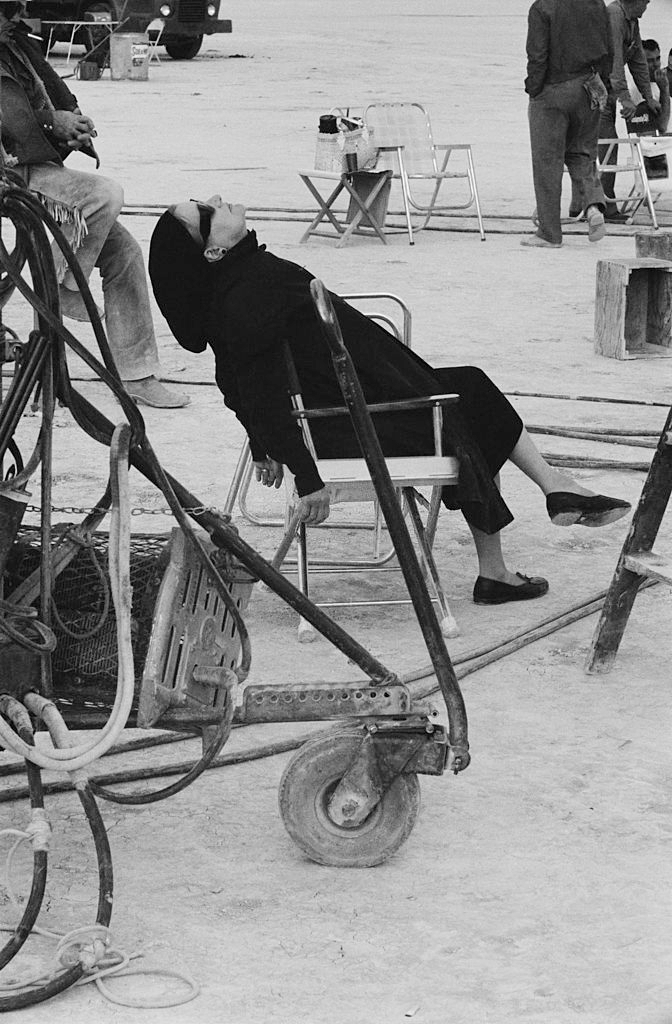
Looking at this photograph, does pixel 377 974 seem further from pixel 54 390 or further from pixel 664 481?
pixel 664 481

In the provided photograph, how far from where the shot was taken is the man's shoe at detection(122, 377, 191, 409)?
712 cm

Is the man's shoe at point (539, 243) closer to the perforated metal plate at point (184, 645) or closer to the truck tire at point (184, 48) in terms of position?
the perforated metal plate at point (184, 645)

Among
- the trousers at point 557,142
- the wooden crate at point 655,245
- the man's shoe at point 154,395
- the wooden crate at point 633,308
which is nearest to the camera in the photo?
the man's shoe at point 154,395

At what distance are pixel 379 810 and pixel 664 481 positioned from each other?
4.92 feet

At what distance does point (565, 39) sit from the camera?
11.1 meters

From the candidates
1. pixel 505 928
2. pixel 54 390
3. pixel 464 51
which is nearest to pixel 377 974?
pixel 505 928

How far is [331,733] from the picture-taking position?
3238 millimetres

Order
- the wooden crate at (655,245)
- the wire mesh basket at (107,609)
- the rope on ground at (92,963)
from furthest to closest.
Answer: the wooden crate at (655,245)
the wire mesh basket at (107,609)
the rope on ground at (92,963)

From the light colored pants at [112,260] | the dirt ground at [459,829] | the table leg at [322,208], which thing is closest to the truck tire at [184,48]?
the table leg at [322,208]

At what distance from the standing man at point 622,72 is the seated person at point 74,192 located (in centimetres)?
607

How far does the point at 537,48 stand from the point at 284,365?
730cm

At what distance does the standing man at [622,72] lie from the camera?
1270 cm

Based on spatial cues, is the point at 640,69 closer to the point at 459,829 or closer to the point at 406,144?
the point at 406,144

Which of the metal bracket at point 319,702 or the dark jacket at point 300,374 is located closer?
the metal bracket at point 319,702
